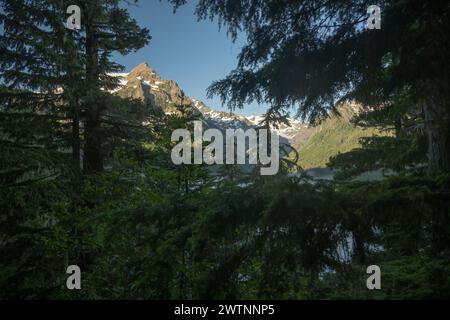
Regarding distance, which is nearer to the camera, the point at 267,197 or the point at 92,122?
the point at 267,197

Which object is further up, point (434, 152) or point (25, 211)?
point (434, 152)

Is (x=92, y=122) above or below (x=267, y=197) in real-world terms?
above

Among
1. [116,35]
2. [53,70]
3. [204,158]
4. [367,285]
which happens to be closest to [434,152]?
[367,285]

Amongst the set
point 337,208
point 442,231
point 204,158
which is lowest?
point 442,231

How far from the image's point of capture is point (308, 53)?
411cm

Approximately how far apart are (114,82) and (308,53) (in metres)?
9.55

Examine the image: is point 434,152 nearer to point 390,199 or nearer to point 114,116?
point 390,199

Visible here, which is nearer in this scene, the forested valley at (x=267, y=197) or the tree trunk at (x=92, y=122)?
the forested valley at (x=267, y=197)

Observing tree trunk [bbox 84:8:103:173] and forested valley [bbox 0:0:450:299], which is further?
tree trunk [bbox 84:8:103:173]
